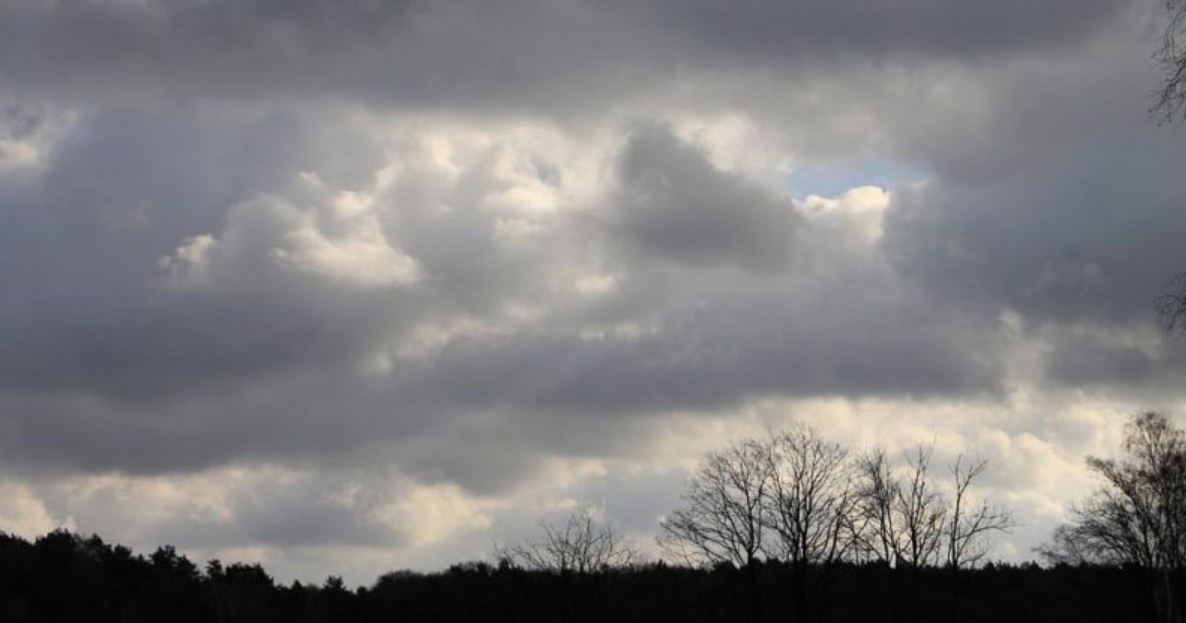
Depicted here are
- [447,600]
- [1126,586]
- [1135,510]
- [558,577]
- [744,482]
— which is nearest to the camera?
[744,482]

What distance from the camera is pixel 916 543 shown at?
278 feet

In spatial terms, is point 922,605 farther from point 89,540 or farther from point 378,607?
point 89,540

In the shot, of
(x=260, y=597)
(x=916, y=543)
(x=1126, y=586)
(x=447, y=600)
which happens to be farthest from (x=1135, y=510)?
(x=260, y=597)

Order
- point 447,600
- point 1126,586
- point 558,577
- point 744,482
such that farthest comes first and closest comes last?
point 447,600, point 1126,586, point 558,577, point 744,482

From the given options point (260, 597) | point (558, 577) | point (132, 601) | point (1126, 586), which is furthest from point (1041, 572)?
point (132, 601)

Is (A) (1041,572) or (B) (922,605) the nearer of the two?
(B) (922,605)

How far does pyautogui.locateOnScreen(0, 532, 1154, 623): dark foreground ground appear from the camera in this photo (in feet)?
354

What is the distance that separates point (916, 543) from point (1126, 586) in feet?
135

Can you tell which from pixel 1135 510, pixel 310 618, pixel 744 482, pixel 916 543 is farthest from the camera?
pixel 310 618

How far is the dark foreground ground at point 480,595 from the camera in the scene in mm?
107875

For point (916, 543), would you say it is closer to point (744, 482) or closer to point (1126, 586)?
point (744, 482)

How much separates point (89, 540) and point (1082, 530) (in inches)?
3310

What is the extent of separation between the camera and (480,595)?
127 metres

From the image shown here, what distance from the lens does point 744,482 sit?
7738 cm
